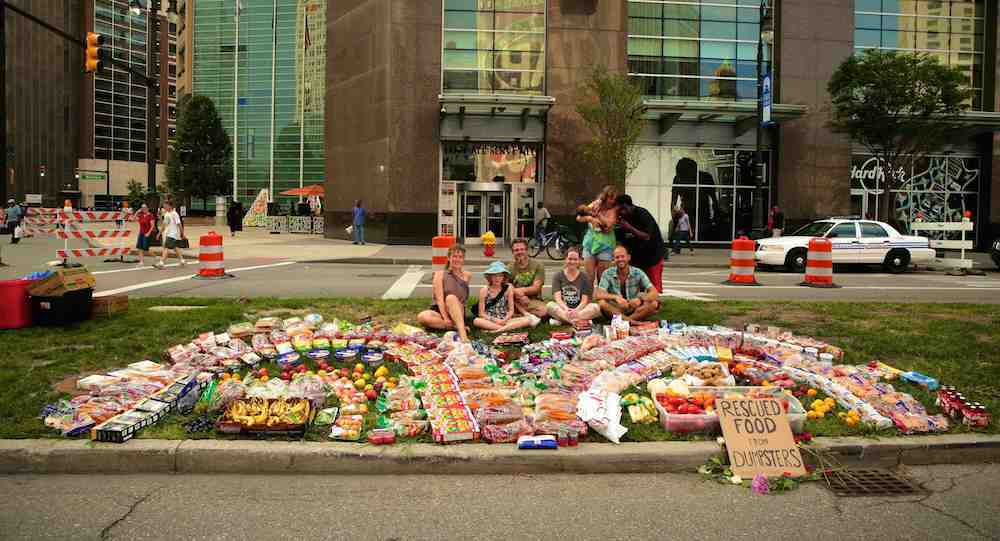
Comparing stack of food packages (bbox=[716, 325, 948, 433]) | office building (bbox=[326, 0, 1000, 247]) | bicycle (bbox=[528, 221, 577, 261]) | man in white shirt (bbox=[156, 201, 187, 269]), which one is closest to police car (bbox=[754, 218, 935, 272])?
bicycle (bbox=[528, 221, 577, 261])

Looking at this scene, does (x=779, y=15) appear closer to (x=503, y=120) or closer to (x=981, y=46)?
(x=981, y=46)

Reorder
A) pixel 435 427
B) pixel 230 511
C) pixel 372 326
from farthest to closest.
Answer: pixel 372 326, pixel 435 427, pixel 230 511

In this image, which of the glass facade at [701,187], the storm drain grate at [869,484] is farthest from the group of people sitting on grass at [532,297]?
the glass facade at [701,187]

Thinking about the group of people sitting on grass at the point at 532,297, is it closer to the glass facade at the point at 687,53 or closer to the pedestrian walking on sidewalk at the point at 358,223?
the pedestrian walking on sidewalk at the point at 358,223

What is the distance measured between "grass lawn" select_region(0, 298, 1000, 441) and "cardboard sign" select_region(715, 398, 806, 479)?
46 cm

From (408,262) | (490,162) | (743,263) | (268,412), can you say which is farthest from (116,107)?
(268,412)

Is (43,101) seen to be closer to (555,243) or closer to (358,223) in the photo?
(358,223)

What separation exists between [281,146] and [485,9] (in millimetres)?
40315

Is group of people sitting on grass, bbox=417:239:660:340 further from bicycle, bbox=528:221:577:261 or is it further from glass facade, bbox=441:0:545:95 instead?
glass facade, bbox=441:0:545:95

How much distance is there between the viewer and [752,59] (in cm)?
3127

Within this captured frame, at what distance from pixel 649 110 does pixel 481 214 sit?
765cm

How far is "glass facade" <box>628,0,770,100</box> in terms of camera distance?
30875 mm

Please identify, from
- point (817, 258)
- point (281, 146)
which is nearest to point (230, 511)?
point (817, 258)

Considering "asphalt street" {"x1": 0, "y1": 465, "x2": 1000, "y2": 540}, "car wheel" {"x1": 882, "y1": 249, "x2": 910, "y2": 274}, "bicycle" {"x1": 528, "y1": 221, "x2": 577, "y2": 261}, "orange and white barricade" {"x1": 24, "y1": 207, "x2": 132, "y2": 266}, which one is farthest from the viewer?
"bicycle" {"x1": 528, "y1": 221, "x2": 577, "y2": 261}
